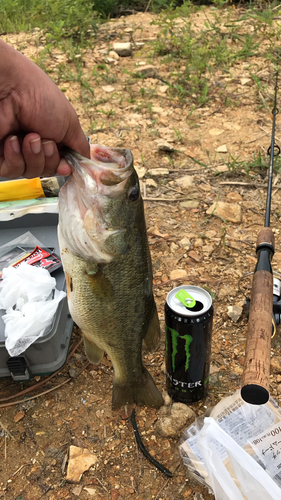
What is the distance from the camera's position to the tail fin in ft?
7.36

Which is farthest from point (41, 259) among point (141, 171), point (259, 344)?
point (141, 171)

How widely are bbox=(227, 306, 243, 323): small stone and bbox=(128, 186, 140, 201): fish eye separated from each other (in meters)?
1.47

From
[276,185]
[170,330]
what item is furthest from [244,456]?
[276,185]

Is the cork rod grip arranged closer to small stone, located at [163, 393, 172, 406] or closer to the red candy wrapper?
small stone, located at [163, 393, 172, 406]

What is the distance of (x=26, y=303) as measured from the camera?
247 centimetres

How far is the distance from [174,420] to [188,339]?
52 cm

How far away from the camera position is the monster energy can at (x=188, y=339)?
6.95 ft

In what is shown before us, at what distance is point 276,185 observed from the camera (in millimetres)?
4156

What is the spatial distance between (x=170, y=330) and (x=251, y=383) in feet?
2.08

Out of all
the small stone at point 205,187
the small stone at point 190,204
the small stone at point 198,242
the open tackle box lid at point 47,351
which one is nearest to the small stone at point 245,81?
the small stone at point 205,187

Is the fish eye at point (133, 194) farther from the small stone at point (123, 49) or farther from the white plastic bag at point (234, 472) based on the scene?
the small stone at point (123, 49)

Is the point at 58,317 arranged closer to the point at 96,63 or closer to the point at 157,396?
the point at 157,396

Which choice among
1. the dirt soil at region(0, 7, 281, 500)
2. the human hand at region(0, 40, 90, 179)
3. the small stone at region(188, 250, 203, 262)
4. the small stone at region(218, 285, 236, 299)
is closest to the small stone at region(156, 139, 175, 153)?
the dirt soil at region(0, 7, 281, 500)

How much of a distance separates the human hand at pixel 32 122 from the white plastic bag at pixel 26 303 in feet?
3.04
